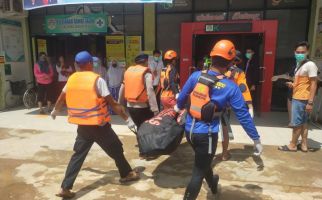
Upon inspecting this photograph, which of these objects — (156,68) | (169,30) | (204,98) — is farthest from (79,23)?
(204,98)

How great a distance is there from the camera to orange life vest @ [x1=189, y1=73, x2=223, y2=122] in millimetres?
2820

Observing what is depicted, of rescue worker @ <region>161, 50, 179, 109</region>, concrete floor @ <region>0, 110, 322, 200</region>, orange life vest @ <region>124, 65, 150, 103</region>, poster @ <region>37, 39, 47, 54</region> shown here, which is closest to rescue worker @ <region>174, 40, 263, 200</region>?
concrete floor @ <region>0, 110, 322, 200</region>

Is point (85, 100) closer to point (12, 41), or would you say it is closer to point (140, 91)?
point (140, 91)

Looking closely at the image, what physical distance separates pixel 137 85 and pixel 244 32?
13.8 ft

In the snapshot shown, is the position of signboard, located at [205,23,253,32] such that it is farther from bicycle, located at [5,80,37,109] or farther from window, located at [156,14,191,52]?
bicycle, located at [5,80,37,109]

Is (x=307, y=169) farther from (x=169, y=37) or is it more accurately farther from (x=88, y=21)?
(x=88, y=21)

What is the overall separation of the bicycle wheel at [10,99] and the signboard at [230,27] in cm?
596

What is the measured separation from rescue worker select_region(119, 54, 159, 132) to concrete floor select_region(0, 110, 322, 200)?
2.58 ft

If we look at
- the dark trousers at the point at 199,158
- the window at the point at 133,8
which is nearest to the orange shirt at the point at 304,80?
the dark trousers at the point at 199,158

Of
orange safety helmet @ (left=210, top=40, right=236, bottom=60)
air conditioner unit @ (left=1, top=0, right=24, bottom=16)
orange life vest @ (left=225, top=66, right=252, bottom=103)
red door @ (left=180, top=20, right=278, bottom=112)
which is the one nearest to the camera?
orange safety helmet @ (left=210, top=40, right=236, bottom=60)

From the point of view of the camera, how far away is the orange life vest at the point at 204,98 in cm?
282

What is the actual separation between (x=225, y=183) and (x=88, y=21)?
6541 millimetres

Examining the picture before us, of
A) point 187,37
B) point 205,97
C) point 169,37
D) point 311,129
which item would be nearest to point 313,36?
point 311,129

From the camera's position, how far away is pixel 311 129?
255 inches
